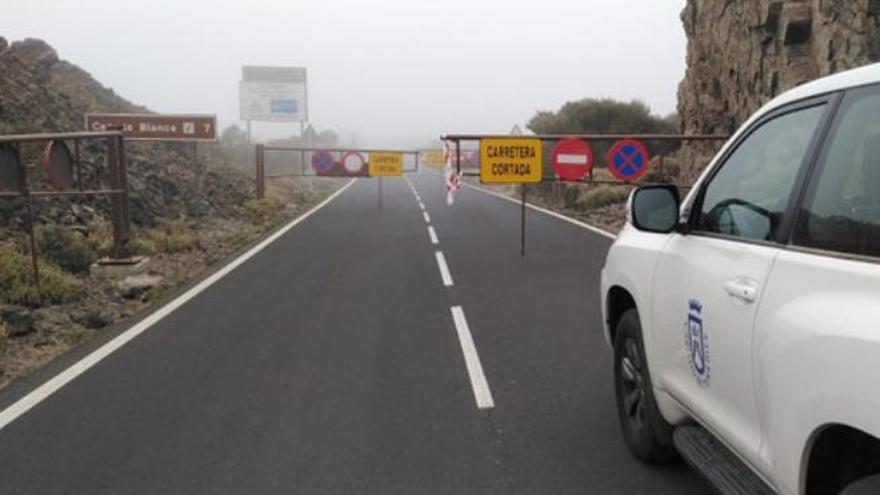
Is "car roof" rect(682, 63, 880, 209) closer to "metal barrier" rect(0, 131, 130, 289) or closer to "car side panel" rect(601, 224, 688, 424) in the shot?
"car side panel" rect(601, 224, 688, 424)

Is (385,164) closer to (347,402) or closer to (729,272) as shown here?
(347,402)

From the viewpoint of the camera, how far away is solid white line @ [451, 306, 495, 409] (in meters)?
5.82

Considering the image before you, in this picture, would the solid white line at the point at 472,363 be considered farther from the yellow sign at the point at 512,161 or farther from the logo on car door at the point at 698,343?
the yellow sign at the point at 512,161

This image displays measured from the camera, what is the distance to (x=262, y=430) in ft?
17.2

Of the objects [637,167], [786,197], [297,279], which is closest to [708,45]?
[637,167]

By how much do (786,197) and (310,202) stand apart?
27.1 m

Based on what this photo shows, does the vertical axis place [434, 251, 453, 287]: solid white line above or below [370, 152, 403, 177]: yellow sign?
below

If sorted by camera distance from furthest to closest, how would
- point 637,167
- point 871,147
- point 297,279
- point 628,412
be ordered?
point 637,167
point 297,279
point 628,412
point 871,147

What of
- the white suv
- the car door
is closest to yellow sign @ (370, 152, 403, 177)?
the white suv

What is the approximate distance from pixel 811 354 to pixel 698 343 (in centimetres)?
101

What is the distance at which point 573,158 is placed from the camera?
50.9ft

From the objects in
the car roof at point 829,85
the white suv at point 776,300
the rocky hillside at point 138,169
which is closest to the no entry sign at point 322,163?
the rocky hillside at point 138,169

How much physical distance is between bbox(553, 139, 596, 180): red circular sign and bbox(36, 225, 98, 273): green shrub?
822cm

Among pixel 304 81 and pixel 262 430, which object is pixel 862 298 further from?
pixel 304 81
